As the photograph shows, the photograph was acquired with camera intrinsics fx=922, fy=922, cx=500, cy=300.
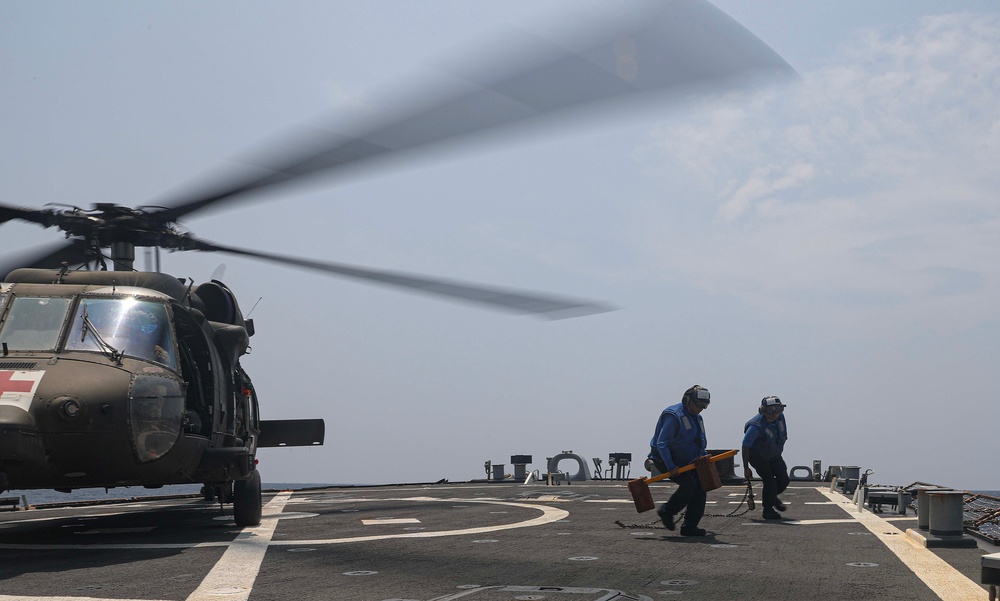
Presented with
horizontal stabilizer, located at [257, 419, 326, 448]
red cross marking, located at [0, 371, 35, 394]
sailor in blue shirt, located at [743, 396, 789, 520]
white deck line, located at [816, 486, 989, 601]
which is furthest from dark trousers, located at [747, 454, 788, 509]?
red cross marking, located at [0, 371, 35, 394]

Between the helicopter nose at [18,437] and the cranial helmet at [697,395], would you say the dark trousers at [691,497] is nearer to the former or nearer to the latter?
the cranial helmet at [697,395]

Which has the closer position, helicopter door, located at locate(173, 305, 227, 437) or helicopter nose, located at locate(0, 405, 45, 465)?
helicopter nose, located at locate(0, 405, 45, 465)

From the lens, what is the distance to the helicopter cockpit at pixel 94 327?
35.0ft

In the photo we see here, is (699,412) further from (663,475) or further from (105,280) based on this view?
(105,280)

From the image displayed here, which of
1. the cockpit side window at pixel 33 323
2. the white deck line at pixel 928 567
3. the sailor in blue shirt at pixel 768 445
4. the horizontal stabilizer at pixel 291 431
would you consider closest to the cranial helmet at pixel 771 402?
the sailor in blue shirt at pixel 768 445

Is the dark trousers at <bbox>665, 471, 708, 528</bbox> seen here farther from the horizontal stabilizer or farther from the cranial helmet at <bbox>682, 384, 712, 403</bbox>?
the horizontal stabilizer

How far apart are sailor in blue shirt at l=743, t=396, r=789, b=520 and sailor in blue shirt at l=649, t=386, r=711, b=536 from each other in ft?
10.2

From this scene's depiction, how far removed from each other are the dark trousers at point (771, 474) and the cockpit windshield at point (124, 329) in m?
9.41

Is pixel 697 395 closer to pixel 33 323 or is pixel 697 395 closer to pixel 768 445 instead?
pixel 768 445

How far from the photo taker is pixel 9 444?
369 inches

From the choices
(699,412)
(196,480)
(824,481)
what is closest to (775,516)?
(699,412)

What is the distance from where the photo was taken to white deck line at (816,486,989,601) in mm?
7273

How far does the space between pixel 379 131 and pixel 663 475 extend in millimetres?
7095

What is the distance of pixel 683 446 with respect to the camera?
41.1 feet
